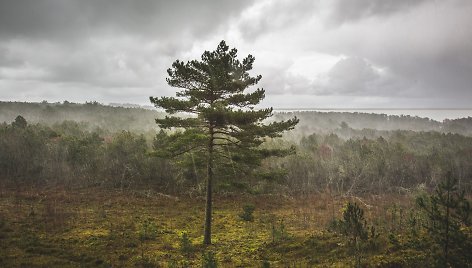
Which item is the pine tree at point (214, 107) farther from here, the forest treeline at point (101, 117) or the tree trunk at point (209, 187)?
the forest treeline at point (101, 117)

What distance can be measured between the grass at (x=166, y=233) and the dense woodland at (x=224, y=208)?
79 millimetres

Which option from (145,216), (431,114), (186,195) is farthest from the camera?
(431,114)

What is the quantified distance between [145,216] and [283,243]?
1201 centimetres

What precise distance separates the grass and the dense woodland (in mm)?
79

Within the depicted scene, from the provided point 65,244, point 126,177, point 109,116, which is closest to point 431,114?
point 109,116

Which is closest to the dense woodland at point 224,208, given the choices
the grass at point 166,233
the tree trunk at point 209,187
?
the grass at point 166,233

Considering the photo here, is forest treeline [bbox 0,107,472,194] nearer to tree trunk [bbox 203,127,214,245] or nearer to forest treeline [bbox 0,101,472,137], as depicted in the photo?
tree trunk [bbox 203,127,214,245]

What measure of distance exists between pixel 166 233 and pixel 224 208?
8.82 m

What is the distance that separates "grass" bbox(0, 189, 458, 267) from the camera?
12.0m

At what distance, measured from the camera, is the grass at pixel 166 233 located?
1197 centimetres

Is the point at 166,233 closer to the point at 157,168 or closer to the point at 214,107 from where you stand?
the point at 214,107

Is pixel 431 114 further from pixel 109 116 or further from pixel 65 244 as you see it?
pixel 65 244

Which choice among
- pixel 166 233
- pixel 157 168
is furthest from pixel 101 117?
pixel 166 233

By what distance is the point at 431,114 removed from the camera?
183000 millimetres
